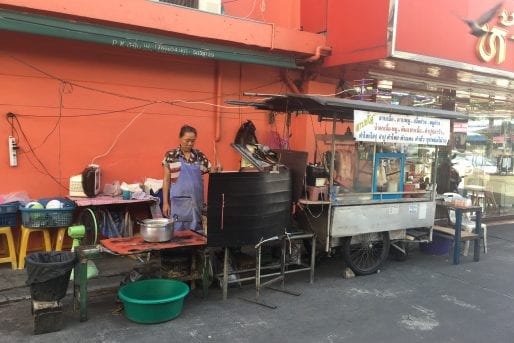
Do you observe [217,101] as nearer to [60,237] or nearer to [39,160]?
[39,160]

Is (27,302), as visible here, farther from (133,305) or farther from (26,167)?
(26,167)

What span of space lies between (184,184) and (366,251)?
2.78m

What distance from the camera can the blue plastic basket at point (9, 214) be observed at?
17.6 feet

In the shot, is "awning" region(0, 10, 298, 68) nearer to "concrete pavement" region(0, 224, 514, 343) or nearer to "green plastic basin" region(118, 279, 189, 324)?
"concrete pavement" region(0, 224, 514, 343)

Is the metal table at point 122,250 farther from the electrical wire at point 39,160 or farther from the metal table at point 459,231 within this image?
the metal table at point 459,231

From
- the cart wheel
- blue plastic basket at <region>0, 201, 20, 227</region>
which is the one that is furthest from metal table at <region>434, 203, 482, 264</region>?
blue plastic basket at <region>0, 201, 20, 227</region>

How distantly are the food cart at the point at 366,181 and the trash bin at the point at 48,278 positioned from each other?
2.84 m

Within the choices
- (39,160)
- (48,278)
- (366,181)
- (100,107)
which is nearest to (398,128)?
(366,181)

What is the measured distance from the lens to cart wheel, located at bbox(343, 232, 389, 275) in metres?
5.96

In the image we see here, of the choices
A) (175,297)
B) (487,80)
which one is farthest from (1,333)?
(487,80)

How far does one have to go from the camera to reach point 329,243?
18.4 ft

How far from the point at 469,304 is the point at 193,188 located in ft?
11.9

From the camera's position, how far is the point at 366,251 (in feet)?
20.4

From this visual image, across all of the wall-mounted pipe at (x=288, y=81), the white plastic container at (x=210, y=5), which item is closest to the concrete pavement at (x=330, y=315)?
the wall-mounted pipe at (x=288, y=81)
